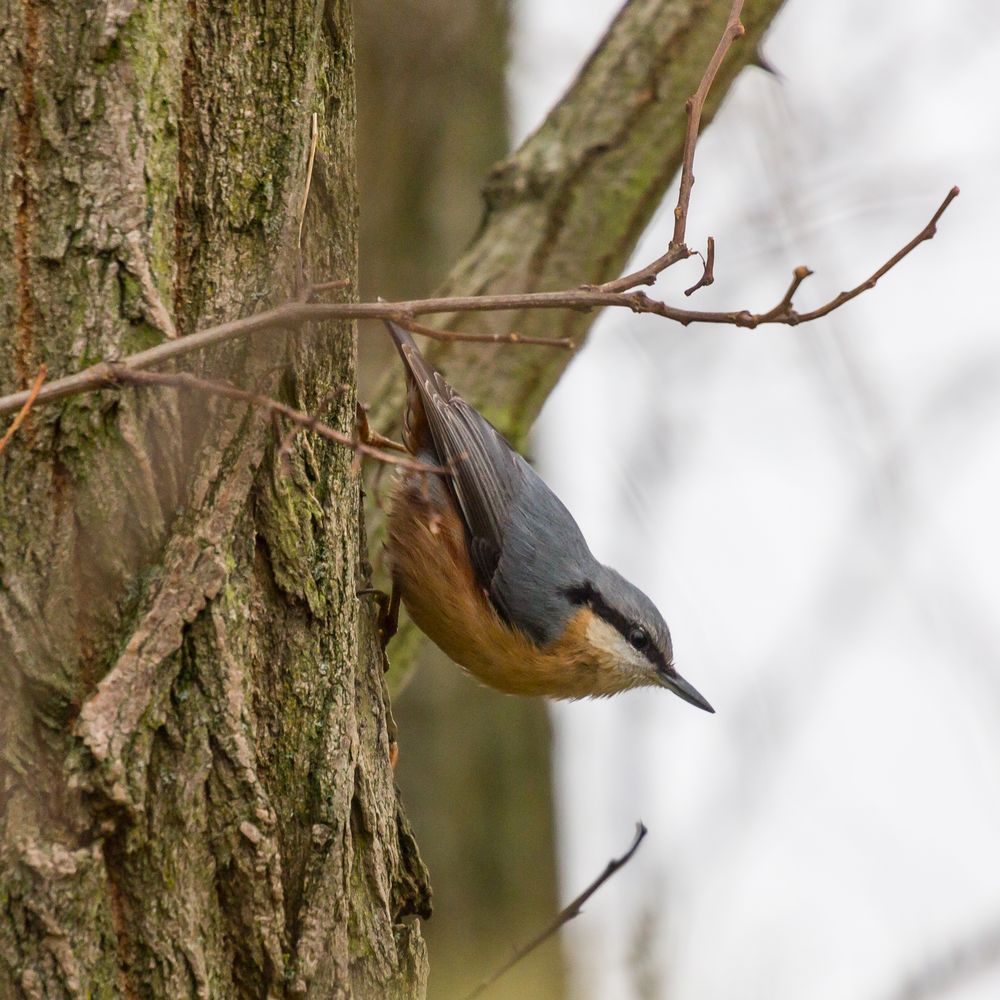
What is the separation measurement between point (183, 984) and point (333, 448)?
0.98 m

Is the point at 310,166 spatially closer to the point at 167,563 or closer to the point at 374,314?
the point at 374,314

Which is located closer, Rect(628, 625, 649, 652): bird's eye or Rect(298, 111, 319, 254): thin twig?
Rect(298, 111, 319, 254): thin twig

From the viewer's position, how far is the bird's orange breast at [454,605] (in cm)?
360

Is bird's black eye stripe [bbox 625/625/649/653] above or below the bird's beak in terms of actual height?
above

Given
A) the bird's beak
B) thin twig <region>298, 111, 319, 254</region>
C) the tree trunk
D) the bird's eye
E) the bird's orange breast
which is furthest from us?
the tree trunk

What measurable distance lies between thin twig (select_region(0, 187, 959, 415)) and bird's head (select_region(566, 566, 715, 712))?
6.18 ft

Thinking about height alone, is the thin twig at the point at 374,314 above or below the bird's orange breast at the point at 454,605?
above

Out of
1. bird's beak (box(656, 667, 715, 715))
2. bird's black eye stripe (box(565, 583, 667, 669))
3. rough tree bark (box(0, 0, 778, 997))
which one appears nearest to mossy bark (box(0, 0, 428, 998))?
rough tree bark (box(0, 0, 778, 997))

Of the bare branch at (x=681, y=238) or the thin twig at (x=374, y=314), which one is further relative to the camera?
the bare branch at (x=681, y=238)

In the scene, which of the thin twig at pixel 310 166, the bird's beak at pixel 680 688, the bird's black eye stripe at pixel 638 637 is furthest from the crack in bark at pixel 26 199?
the bird's beak at pixel 680 688

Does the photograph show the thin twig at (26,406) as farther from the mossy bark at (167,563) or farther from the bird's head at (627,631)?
the bird's head at (627,631)

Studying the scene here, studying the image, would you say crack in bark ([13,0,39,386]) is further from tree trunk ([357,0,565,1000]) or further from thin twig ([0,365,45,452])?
tree trunk ([357,0,565,1000])

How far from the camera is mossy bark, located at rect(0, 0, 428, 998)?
6.36 ft

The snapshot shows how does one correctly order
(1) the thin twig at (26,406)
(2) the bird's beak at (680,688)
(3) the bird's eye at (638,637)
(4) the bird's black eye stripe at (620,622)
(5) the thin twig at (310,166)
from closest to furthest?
(1) the thin twig at (26,406) < (5) the thin twig at (310,166) < (4) the bird's black eye stripe at (620,622) < (3) the bird's eye at (638,637) < (2) the bird's beak at (680,688)
